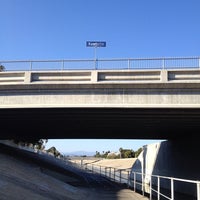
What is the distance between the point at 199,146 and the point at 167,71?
337 inches

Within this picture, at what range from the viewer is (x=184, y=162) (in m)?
30.4

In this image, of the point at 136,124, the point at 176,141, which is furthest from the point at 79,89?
the point at 176,141

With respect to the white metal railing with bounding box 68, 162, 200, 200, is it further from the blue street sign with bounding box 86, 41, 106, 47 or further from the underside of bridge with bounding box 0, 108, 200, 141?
the blue street sign with bounding box 86, 41, 106, 47

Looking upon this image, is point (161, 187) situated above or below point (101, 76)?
below

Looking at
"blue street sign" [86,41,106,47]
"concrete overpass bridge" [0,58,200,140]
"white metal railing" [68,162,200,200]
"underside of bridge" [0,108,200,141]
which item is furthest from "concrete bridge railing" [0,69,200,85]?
"white metal railing" [68,162,200,200]

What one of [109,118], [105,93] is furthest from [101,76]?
[109,118]

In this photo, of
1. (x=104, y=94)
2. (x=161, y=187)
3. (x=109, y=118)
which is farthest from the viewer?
(x=161, y=187)

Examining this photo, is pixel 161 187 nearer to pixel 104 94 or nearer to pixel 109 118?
pixel 109 118

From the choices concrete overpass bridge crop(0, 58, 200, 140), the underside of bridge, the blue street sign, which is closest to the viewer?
concrete overpass bridge crop(0, 58, 200, 140)

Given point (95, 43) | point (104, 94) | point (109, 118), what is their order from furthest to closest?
point (95, 43) < point (109, 118) < point (104, 94)

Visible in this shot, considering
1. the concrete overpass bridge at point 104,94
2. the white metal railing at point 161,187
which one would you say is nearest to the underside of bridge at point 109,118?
the concrete overpass bridge at point 104,94

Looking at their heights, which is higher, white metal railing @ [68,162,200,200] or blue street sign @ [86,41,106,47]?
blue street sign @ [86,41,106,47]

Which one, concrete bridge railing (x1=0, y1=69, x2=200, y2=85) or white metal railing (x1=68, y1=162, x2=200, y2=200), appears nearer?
white metal railing (x1=68, y1=162, x2=200, y2=200)

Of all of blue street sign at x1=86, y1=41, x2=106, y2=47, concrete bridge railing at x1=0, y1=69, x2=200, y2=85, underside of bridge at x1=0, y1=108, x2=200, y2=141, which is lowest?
underside of bridge at x1=0, y1=108, x2=200, y2=141
